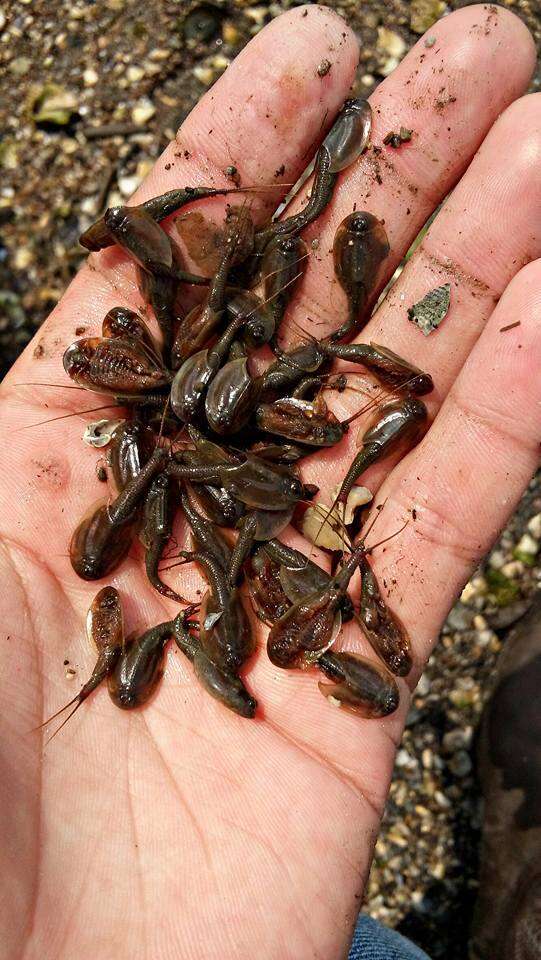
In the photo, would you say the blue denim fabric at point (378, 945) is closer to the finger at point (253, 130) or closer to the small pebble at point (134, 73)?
the finger at point (253, 130)

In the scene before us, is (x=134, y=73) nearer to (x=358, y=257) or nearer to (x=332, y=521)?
(x=358, y=257)

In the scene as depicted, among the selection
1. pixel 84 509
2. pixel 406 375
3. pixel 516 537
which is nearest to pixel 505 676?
pixel 516 537

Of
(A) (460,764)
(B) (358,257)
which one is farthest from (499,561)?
(B) (358,257)

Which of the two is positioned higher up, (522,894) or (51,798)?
(51,798)

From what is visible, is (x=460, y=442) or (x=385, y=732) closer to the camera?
(x=385, y=732)

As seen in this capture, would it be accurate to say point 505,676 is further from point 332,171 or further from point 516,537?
point 332,171

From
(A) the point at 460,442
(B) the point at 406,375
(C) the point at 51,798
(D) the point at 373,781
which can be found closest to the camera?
(C) the point at 51,798
